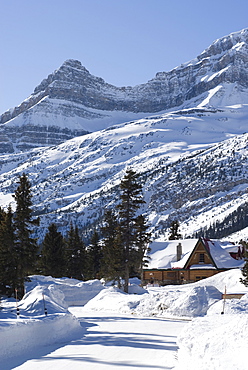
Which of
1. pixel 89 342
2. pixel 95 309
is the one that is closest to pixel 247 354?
pixel 89 342

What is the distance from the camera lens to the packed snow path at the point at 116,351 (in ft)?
44.6

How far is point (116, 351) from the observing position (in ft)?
51.8

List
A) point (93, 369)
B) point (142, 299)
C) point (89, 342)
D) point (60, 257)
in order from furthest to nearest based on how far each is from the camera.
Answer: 1. point (60, 257)
2. point (142, 299)
3. point (89, 342)
4. point (93, 369)

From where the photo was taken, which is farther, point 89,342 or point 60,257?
point 60,257

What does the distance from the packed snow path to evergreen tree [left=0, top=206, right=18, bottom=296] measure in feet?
52.9

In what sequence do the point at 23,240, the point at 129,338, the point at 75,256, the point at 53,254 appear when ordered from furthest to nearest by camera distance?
the point at 75,256 → the point at 53,254 → the point at 23,240 → the point at 129,338

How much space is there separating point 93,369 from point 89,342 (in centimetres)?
524

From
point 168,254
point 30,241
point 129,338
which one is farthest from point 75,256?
point 129,338

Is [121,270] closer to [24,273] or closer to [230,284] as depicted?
[24,273]

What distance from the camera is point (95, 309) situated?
1452 inches

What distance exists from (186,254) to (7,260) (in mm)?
40781

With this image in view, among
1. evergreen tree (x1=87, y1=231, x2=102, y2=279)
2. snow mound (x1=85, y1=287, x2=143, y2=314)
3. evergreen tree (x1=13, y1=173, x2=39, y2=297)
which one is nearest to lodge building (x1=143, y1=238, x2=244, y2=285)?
evergreen tree (x1=87, y1=231, x2=102, y2=279)

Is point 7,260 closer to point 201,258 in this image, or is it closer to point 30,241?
point 30,241

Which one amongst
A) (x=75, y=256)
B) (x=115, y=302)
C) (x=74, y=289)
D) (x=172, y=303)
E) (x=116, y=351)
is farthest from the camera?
(x=75, y=256)
